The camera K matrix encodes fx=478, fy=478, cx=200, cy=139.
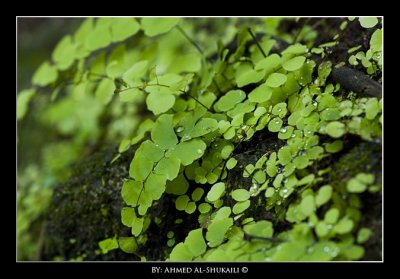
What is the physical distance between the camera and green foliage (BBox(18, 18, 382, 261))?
1.15 m

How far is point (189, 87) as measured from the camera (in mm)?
1885

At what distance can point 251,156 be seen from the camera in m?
1.43

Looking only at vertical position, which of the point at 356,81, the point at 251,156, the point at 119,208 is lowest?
the point at 119,208

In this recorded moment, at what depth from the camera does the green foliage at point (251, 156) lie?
1.15 m

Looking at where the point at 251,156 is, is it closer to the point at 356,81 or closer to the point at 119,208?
the point at 356,81

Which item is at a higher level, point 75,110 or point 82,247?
point 75,110

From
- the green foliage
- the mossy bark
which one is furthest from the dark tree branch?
the mossy bark

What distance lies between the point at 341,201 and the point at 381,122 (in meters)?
0.25

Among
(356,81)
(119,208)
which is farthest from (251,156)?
(119,208)

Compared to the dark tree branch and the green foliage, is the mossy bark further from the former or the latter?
the dark tree branch

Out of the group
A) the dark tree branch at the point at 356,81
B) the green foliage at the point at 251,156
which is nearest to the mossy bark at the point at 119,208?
the green foliage at the point at 251,156

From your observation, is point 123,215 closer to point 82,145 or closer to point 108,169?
point 108,169
